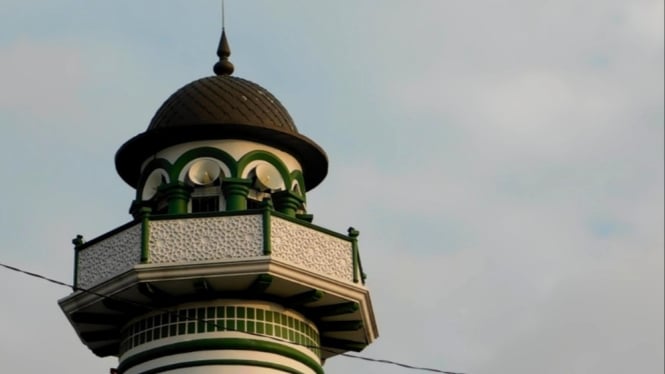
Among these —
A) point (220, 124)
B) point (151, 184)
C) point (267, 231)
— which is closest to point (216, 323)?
point (267, 231)

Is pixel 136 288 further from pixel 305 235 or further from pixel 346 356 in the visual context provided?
pixel 346 356

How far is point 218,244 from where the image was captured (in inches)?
899

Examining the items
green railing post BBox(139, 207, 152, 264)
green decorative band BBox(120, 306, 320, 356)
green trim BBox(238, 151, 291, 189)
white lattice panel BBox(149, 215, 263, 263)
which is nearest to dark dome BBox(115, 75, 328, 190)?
green trim BBox(238, 151, 291, 189)

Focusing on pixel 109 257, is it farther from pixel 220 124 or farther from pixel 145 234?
pixel 220 124

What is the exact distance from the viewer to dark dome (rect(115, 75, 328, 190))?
24.8m

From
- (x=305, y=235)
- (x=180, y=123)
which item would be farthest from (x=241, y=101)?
(x=305, y=235)

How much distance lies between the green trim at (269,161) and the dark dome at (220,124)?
0.21m

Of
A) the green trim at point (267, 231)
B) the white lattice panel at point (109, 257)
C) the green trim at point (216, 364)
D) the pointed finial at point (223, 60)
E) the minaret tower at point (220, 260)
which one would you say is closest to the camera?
the green trim at point (267, 231)

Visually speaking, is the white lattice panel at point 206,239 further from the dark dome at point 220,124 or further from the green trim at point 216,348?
the dark dome at point 220,124

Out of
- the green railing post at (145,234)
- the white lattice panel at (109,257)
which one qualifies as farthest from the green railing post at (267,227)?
the white lattice panel at (109,257)

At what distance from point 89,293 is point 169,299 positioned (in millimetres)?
1233

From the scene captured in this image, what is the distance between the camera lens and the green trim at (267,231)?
74.5 ft

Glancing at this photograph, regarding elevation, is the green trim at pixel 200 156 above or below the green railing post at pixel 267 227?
above

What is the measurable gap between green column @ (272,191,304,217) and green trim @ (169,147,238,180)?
0.86 m
